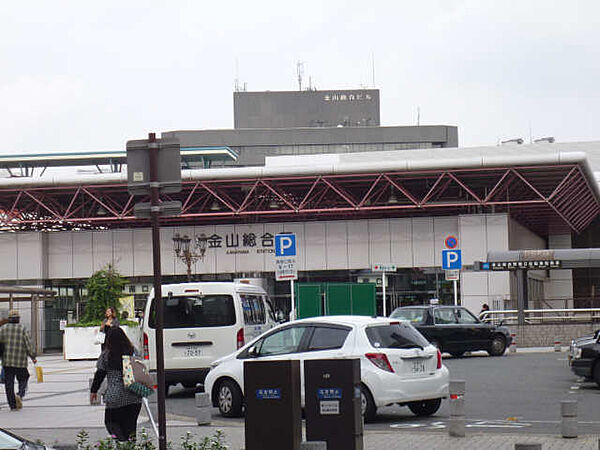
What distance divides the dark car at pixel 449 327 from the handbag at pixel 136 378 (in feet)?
62.3

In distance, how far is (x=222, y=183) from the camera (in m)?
48.2

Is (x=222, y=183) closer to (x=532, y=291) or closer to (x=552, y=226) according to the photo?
(x=532, y=291)

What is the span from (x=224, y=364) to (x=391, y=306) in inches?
1374

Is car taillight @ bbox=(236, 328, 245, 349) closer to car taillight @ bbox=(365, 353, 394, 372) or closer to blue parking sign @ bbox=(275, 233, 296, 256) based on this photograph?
blue parking sign @ bbox=(275, 233, 296, 256)

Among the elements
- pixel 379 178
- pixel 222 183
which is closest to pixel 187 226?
pixel 222 183

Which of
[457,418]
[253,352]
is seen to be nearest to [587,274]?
[253,352]

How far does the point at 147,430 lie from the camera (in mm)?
15617

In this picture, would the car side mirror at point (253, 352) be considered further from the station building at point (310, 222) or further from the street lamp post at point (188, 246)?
the street lamp post at point (188, 246)

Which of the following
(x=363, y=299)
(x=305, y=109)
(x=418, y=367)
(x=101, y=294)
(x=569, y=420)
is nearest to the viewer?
(x=569, y=420)

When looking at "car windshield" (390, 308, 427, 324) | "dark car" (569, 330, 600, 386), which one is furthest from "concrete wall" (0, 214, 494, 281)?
"dark car" (569, 330, 600, 386)

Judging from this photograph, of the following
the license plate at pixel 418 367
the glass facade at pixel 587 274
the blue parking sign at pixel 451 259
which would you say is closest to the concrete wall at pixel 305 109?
the glass facade at pixel 587 274

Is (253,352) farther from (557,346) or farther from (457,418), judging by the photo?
(557,346)

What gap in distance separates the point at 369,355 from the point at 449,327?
16145 millimetres

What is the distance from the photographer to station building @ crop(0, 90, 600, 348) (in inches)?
1866
